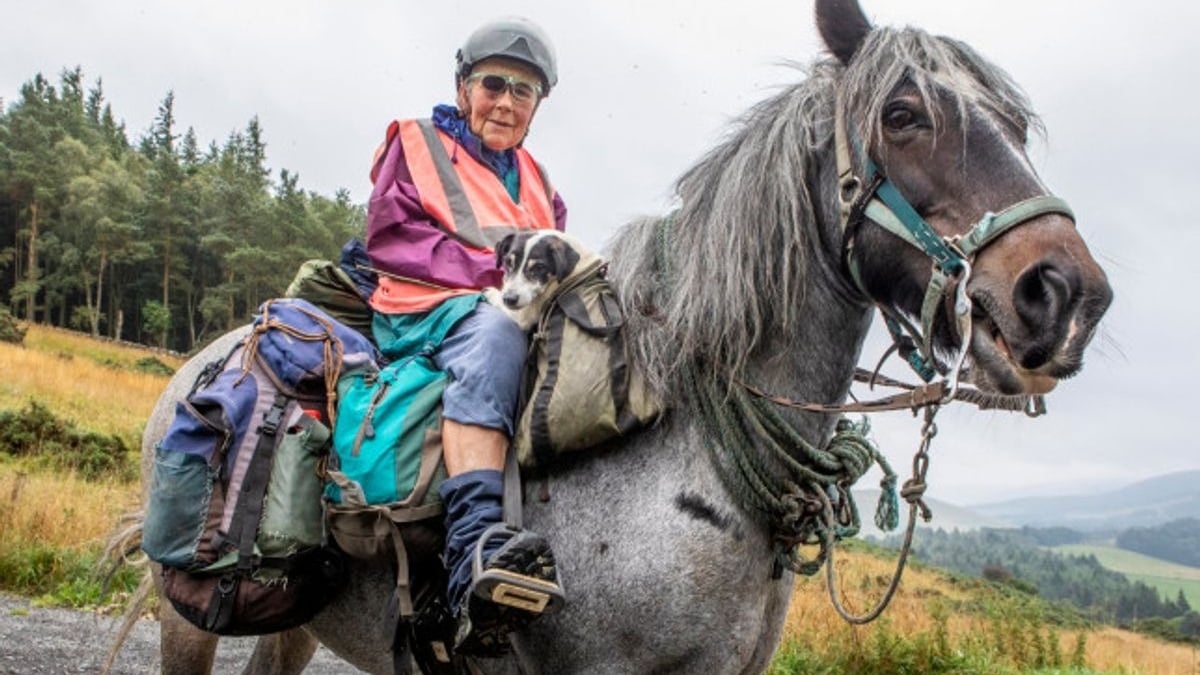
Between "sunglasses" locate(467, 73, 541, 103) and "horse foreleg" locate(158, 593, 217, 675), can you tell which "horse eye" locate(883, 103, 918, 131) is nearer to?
"sunglasses" locate(467, 73, 541, 103)

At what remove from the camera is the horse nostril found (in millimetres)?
2029

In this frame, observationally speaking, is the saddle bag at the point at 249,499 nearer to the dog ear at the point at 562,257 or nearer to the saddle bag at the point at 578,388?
the saddle bag at the point at 578,388

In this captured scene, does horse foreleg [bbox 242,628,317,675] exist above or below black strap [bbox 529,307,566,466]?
below

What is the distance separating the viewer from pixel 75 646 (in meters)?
6.57

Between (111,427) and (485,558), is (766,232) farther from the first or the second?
(111,427)

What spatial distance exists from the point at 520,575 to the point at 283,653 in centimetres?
250

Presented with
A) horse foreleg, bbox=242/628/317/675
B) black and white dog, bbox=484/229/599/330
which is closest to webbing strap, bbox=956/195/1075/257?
black and white dog, bbox=484/229/599/330

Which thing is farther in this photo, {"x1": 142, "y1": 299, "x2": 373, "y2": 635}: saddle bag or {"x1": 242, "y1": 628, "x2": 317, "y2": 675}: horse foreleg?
{"x1": 242, "y1": 628, "x2": 317, "y2": 675}: horse foreleg

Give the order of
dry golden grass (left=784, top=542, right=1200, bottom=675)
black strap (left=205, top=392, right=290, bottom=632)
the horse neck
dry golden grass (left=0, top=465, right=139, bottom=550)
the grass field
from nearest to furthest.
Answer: the horse neck, black strap (left=205, top=392, right=290, bottom=632), dry golden grass (left=784, top=542, right=1200, bottom=675), dry golden grass (left=0, top=465, right=139, bottom=550), the grass field

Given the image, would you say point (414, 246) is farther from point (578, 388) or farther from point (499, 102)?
point (578, 388)

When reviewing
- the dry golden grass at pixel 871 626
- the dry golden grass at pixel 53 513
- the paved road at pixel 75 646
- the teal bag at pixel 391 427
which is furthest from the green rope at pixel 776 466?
the dry golden grass at pixel 53 513

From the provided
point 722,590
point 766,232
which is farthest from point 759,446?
point 766,232

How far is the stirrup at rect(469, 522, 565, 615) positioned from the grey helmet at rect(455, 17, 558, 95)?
6.04 feet

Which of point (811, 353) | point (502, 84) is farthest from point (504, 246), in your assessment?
point (811, 353)
